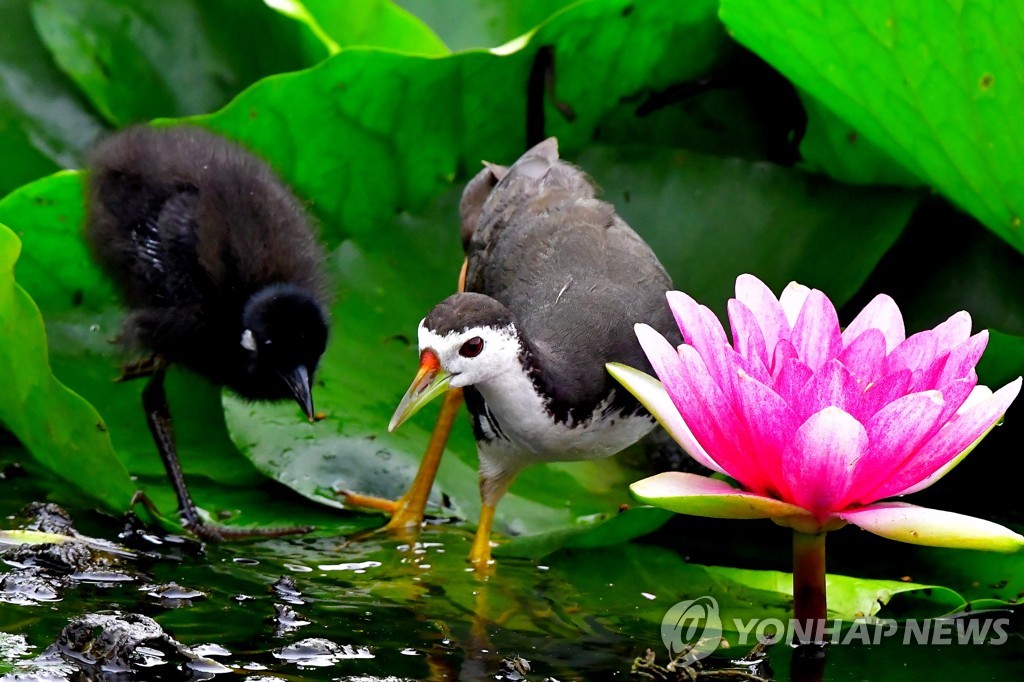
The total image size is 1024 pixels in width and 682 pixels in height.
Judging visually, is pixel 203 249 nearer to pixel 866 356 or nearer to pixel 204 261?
pixel 204 261

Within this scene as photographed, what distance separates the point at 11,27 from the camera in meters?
3.00

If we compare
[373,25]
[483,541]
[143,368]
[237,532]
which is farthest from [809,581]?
[373,25]

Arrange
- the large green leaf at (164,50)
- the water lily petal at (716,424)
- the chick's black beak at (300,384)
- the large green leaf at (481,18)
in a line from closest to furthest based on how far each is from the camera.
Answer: the water lily petal at (716,424), the chick's black beak at (300,384), the large green leaf at (164,50), the large green leaf at (481,18)

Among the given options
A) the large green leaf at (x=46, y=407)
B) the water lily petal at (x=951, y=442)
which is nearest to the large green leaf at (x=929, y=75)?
the water lily petal at (x=951, y=442)

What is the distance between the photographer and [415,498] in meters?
2.33

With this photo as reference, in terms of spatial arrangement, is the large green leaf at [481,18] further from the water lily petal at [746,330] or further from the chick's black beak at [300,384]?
the water lily petal at [746,330]

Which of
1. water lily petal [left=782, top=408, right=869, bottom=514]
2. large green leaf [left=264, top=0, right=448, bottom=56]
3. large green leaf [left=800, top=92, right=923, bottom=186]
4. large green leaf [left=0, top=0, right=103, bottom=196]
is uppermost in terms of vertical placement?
large green leaf [left=264, top=0, right=448, bottom=56]

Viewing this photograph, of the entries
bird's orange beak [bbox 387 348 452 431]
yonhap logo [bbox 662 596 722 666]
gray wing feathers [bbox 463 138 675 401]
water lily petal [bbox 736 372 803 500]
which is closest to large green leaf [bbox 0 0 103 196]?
gray wing feathers [bbox 463 138 675 401]

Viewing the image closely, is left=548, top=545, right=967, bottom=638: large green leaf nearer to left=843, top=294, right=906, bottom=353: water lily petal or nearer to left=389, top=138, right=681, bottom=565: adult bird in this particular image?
left=389, top=138, right=681, bottom=565: adult bird

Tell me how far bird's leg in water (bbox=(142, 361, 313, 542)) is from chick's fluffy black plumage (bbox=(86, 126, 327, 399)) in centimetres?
8

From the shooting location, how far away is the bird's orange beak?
195 centimetres

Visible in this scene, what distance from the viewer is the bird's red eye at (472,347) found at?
76.9 inches

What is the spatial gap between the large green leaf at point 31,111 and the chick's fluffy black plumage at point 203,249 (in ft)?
1.83

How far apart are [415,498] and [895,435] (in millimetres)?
1227
